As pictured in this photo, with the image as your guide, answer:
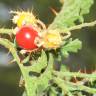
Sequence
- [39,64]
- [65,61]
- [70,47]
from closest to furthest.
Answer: [39,64]
[70,47]
[65,61]

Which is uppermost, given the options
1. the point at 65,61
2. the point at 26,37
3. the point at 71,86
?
the point at 65,61

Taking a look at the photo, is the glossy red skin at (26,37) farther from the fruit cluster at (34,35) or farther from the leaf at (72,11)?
the leaf at (72,11)

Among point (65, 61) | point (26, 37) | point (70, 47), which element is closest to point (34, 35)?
point (26, 37)

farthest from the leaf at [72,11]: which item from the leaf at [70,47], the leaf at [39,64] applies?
the leaf at [39,64]

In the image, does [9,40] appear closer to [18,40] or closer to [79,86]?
→ [18,40]

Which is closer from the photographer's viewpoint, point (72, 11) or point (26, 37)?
point (26, 37)

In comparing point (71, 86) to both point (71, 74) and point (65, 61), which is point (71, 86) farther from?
point (65, 61)
